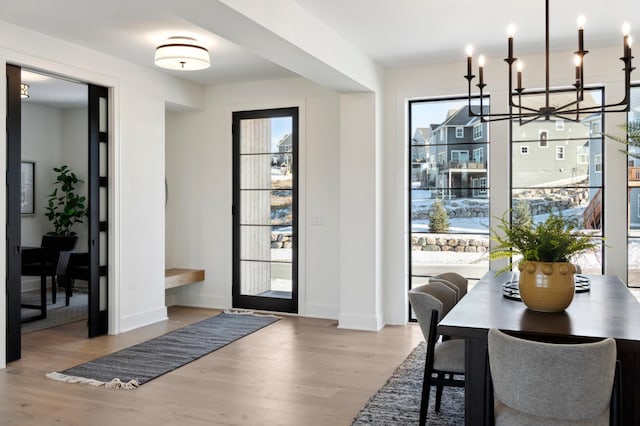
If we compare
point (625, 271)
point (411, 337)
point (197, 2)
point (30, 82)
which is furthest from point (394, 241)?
point (30, 82)

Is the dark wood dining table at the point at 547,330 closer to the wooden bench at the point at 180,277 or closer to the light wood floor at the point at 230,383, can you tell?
the light wood floor at the point at 230,383

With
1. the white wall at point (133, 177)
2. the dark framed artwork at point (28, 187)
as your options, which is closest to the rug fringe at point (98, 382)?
the white wall at point (133, 177)

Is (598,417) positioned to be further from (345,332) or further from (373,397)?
(345,332)

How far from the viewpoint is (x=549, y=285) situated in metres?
2.70

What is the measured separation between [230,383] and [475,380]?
6.61ft

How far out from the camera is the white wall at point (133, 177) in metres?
A: 5.17

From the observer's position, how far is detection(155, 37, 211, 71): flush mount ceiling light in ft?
15.3

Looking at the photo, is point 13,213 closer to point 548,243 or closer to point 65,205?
point 548,243

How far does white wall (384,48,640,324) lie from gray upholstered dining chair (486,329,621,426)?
336cm

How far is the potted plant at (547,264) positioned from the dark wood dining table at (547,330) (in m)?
0.07

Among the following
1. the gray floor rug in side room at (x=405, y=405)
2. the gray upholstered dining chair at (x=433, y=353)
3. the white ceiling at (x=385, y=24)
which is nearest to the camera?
the gray upholstered dining chair at (x=433, y=353)

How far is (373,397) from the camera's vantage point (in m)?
3.54

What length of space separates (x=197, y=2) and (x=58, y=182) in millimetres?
6051

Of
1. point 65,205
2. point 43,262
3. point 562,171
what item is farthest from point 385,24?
point 65,205
